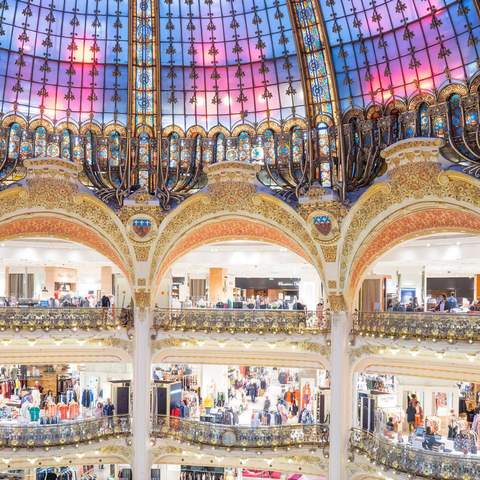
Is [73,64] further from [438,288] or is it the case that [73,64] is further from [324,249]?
[438,288]

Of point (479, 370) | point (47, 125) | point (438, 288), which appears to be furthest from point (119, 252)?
point (438, 288)

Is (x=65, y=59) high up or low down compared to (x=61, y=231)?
up

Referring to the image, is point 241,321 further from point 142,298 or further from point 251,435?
point 251,435

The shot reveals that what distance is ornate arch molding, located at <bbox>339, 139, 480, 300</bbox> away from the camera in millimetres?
20344

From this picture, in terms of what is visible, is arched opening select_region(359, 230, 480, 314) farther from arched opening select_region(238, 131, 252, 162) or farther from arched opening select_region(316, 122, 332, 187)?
arched opening select_region(238, 131, 252, 162)

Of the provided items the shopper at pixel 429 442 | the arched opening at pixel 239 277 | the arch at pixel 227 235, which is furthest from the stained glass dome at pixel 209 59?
the shopper at pixel 429 442

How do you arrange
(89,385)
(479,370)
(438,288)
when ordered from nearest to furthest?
(479,370) → (89,385) → (438,288)

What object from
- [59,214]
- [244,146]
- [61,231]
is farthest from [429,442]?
[61,231]

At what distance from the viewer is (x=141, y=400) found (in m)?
25.2

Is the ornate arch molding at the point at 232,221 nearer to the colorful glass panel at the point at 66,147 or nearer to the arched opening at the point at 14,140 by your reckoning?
the colorful glass panel at the point at 66,147

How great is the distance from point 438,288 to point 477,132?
13458mm

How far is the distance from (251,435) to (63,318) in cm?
882

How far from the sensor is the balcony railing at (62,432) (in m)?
24.5

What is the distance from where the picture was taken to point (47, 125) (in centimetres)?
2578
